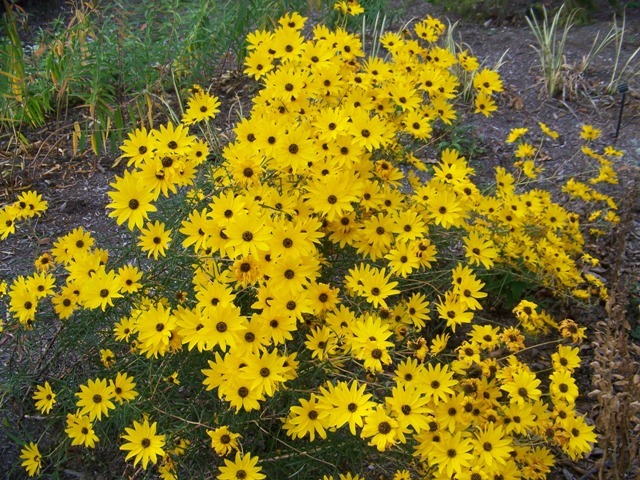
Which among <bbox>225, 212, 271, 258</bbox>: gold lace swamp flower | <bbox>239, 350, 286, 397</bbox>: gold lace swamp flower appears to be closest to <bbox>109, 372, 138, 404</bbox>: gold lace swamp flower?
<bbox>239, 350, 286, 397</bbox>: gold lace swamp flower

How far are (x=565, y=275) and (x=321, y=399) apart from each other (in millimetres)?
1572

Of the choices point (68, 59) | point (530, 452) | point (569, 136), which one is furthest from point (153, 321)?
point (569, 136)

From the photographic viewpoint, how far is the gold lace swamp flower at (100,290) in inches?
79.0

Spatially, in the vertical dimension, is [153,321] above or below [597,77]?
above

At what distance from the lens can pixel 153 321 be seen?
195cm

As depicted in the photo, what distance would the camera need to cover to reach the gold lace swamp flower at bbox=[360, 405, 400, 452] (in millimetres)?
1739

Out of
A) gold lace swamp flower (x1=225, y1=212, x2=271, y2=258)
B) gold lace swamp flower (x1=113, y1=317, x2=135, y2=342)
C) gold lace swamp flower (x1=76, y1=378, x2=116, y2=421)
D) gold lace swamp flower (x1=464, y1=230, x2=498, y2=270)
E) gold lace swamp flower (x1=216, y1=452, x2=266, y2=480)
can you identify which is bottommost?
gold lace swamp flower (x1=76, y1=378, x2=116, y2=421)

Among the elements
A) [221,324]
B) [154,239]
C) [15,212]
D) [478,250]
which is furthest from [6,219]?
[478,250]

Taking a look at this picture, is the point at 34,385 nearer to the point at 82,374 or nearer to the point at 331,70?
the point at 82,374

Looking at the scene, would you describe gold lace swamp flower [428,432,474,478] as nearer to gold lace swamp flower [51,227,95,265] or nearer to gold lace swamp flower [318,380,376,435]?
gold lace swamp flower [318,380,376,435]

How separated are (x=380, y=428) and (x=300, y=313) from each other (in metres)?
0.39

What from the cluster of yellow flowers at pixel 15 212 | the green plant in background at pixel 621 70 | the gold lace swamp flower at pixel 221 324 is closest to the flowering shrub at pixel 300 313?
the gold lace swamp flower at pixel 221 324

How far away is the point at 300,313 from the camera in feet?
6.31

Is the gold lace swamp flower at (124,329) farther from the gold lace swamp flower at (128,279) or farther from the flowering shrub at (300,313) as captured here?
the gold lace swamp flower at (128,279)
